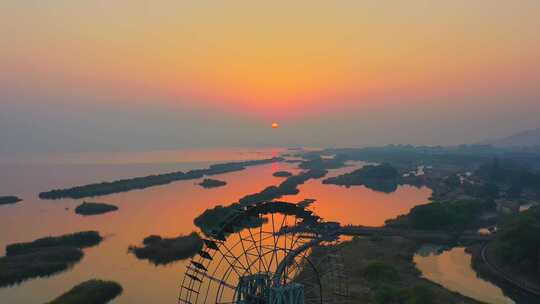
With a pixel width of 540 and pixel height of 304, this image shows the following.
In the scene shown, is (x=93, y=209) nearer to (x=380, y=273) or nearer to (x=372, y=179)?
(x=380, y=273)

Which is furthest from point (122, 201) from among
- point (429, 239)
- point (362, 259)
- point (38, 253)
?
point (429, 239)

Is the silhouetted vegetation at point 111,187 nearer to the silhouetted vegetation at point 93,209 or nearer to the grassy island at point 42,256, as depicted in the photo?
the silhouetted vegetation at point 93,209

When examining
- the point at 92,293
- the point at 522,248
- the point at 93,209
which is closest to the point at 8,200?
the point at 93,209

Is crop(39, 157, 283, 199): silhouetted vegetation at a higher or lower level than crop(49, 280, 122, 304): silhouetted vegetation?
higher

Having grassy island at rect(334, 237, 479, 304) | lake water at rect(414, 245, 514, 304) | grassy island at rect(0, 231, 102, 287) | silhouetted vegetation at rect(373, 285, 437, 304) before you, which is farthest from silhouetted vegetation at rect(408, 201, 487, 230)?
grassy island at rect(0, 231, 102, 287)

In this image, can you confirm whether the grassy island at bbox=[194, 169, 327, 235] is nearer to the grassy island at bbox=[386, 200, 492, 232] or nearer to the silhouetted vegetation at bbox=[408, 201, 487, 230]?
the grassy island at bbox=[386, 200, 492, 232]

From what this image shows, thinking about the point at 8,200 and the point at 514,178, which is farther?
the point at 514,178
